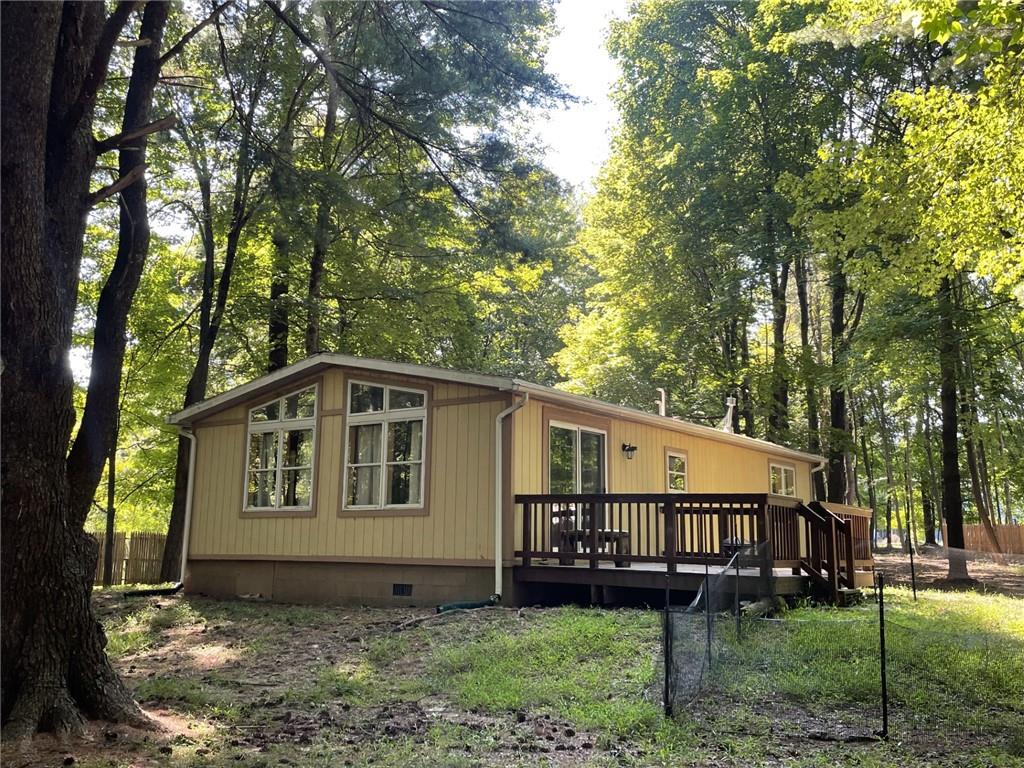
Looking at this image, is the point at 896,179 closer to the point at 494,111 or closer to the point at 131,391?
the point at 494,111

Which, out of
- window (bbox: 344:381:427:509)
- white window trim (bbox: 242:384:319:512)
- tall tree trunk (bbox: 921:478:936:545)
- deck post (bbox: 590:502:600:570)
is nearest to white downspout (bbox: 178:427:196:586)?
white window trim (bbox: 242:384:319:512)

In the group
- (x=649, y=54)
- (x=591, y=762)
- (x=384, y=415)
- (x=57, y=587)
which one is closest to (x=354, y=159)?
(x=384, y=415)

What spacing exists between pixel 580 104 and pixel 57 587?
665cm

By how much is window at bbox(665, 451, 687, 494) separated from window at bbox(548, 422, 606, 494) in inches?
98.8

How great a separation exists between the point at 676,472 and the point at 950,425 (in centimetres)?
605

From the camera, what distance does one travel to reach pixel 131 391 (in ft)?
61.6

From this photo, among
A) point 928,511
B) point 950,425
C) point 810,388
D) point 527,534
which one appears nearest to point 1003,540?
point 928,511

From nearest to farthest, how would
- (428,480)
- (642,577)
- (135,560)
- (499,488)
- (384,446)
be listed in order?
(642,577) → (499,488) → (428,480) → (384,446) → (135,560)

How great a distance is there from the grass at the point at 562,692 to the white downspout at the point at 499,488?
84 cm

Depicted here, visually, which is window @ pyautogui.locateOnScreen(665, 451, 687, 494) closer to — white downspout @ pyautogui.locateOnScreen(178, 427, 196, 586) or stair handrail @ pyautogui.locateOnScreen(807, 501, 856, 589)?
stair handrail @ pyautogui.locateOnScreen(807, 501, 856, 589)

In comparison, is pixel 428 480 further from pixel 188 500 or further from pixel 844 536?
pixel 844 536

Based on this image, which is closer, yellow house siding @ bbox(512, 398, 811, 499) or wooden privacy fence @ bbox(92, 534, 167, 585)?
yellow house siding @ bbox(512, 398, 811, 499)

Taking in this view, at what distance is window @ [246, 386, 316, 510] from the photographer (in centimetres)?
1216

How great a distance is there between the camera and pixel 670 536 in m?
9.33
